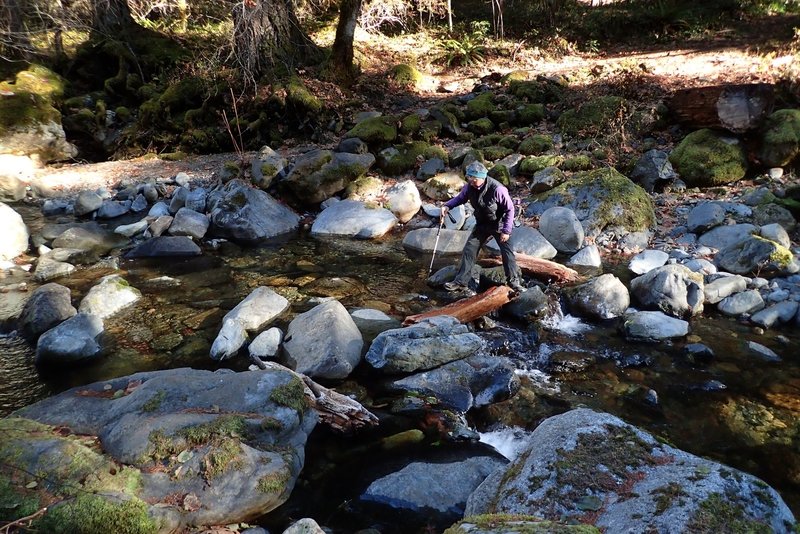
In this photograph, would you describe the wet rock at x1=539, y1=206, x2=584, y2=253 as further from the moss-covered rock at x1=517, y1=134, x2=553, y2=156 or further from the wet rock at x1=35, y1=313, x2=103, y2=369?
the wet rock at x1=35, y1=313, x2=103, y2=369

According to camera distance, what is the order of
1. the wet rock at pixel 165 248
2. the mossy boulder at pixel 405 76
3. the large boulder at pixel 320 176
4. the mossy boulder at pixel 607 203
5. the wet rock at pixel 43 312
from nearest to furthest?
1. the wet rock at pixel 43 312
2. the wet rock at pixel 165 248
3. the mossy boulder at pixel 607 203
4. the large boulder at pixel 320 176
5. the mossy boulder at pixel 405 76

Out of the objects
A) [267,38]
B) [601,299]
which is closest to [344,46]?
[267,38]

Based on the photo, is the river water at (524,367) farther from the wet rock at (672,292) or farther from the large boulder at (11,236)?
the large boulder at (11,236)

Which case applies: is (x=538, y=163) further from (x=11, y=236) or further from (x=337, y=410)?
(x=11, y=236)

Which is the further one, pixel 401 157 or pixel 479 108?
pixel 479 108

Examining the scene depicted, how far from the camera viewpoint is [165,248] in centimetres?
1000

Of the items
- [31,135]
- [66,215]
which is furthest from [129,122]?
[66,215]

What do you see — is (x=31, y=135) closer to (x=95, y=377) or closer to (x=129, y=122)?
(x=129, y=122)

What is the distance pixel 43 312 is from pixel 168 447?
13.4ft

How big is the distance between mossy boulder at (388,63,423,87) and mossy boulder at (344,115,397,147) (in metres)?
4.73

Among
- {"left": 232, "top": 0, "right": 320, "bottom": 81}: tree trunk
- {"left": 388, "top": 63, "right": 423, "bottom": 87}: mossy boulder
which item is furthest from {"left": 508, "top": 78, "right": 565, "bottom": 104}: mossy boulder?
{"left": 232, "top": 0, "right": 320, "bottom": 81}: tree trunk

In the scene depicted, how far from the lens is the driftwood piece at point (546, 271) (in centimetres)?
835

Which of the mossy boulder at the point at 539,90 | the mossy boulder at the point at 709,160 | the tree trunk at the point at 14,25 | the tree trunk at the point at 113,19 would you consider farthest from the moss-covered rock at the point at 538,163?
the tree trunk at the point at 113,19

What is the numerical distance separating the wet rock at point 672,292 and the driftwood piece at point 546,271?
1.07 m
